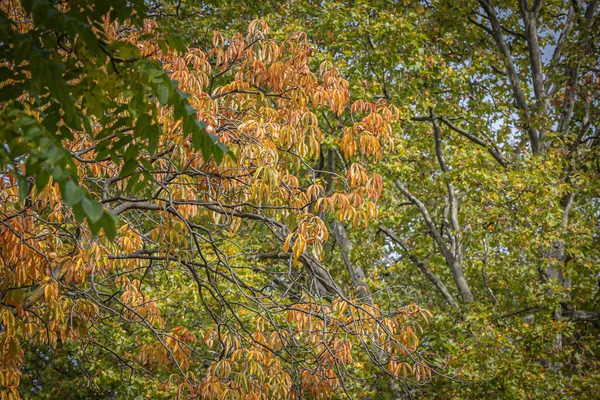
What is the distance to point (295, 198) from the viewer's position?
516 cm

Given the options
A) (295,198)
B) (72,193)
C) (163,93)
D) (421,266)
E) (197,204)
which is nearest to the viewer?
(72,193)

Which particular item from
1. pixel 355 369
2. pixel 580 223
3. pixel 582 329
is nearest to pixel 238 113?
pixel 355 369

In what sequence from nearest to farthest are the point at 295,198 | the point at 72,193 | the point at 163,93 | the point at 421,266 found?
the point at 72,193 < the point at 163,93 < the point at 295,198 < the point at 421,266

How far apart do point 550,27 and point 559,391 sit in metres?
7.47

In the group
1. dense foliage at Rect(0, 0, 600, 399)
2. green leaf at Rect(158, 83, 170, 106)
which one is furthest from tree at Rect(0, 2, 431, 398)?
green leaf at Rect(158, 83, 170, 106)

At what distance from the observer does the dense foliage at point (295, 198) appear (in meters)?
3.18

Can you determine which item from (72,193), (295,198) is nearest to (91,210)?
(72,193)

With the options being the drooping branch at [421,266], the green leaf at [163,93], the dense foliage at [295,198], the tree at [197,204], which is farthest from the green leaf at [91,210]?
the drooping branch at [421,266]

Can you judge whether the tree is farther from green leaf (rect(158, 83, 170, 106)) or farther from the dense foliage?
green leaf (rect(158, 83, 170, 106))

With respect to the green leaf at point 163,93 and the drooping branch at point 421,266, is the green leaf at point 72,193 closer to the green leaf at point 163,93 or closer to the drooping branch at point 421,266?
the green leaf at point 163,93

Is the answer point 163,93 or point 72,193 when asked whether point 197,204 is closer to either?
point 163,93

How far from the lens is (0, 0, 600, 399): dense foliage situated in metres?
3.18

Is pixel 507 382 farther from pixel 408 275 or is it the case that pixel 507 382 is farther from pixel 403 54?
pixel 408 275

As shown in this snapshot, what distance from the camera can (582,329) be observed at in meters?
11.7
